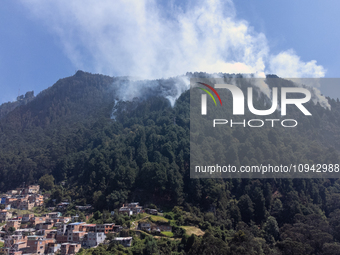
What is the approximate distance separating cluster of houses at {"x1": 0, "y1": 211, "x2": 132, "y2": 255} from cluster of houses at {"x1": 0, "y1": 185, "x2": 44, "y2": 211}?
8.83 metres

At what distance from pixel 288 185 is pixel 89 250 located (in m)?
33.0

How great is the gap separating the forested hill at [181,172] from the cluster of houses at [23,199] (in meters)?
3.08

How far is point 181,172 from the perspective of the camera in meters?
50.5

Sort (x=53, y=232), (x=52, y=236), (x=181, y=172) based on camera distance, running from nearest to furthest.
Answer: (x=52, y=236)
(x=53, y=232)
(x=181, y=172)

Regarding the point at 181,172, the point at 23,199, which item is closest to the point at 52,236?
the point at 23,199

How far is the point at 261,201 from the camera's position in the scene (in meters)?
44.5

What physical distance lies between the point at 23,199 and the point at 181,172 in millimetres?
26709

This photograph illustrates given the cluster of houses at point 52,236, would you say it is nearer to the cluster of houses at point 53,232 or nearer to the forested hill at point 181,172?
A: the cluster of houses at point 53,232

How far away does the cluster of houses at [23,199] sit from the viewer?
159 ft

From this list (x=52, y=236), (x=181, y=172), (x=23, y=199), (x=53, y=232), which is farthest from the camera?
(x=181, y=172)

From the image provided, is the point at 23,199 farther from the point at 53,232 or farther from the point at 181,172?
the point at 181,172

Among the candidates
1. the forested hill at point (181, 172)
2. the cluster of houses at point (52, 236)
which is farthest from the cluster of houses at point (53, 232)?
the forested hill at point (181, 172)

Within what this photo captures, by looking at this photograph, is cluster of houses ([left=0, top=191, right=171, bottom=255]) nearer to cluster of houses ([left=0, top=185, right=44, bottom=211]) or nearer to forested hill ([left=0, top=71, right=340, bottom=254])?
cluster of houses ([left=0, top=185, right=44, bottom=211])

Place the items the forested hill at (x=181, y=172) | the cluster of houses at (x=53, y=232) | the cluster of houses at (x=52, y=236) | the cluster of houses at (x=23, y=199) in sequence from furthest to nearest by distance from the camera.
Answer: the cluster of houses at (x=23, y=199) < the forested hill at (x=181, y=172) < the cluster of houses at (x=53, y=232) < the cluster of houses at (x=52, y=236)
